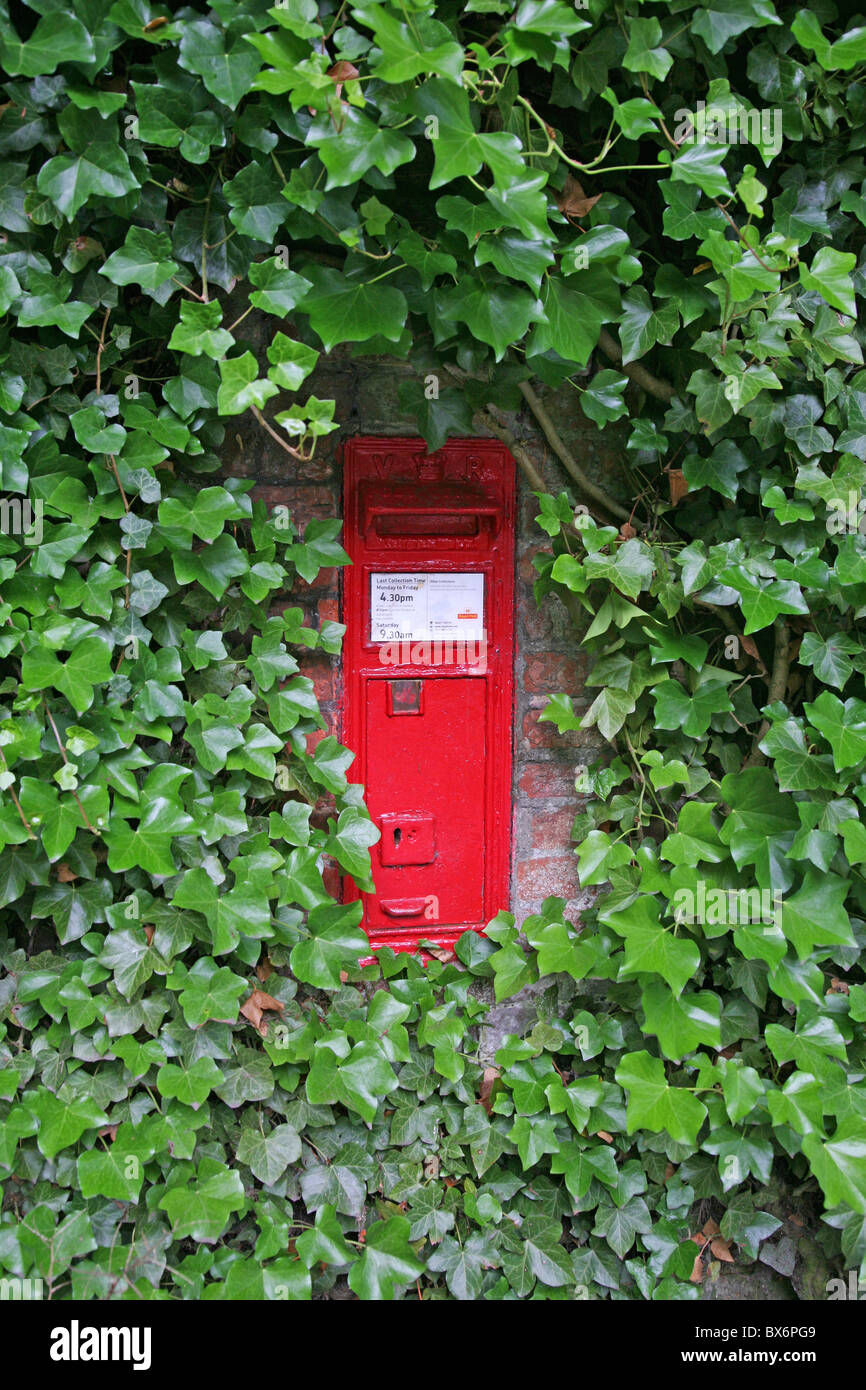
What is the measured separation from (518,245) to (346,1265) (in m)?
2.03

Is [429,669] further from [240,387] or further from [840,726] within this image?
[840,726]

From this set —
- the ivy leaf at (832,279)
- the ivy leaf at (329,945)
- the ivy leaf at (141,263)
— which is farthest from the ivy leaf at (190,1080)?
the ivy leaf at (832,279)

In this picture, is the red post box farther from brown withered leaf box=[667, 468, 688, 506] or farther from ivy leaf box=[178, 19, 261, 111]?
ivy leaf box=[178, 19, 261, 111]

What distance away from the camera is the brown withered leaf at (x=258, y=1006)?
1.83 meters

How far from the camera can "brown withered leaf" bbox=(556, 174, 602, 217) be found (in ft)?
5.54

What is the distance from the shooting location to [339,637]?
6.11 ft

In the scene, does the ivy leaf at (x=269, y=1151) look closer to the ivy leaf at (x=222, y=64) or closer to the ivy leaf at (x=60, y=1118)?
the ivy leaf at (x=60, y=1118)

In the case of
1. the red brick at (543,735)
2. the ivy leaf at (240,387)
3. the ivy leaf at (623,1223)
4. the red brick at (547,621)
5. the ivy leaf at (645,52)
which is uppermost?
the ivy leaf at (645,52)

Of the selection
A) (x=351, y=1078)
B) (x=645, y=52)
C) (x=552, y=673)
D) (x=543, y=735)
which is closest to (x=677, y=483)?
(x=552, y=673)

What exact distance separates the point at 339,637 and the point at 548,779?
65 centimetres

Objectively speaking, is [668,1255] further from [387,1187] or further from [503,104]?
[503,104]

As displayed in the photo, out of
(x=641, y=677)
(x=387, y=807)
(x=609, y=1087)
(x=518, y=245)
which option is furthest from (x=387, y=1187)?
(x=518, y=245)

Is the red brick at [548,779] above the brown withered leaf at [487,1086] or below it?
above

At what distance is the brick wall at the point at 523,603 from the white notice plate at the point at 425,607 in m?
0.11
